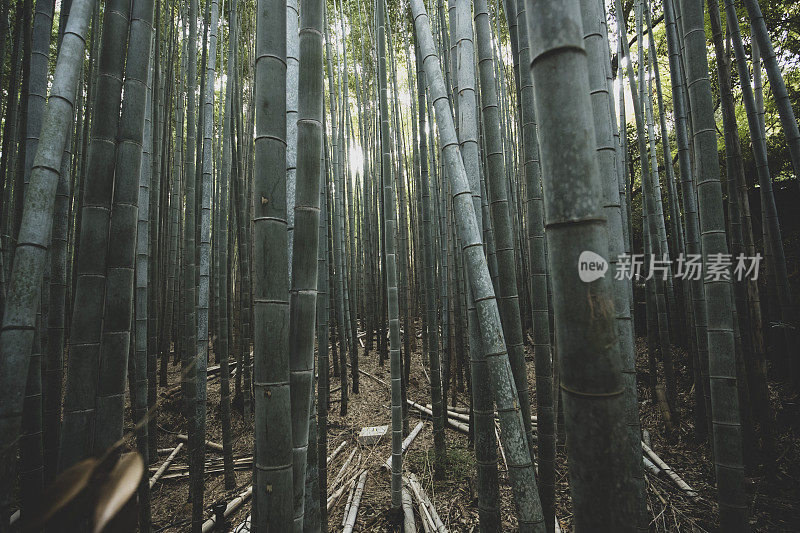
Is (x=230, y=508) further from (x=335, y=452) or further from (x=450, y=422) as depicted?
(x=450, y=422)

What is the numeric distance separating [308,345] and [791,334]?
12.2 ft

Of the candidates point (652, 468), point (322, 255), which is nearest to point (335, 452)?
point (322, 255)

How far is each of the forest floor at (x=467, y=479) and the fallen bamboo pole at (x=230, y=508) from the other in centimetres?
4

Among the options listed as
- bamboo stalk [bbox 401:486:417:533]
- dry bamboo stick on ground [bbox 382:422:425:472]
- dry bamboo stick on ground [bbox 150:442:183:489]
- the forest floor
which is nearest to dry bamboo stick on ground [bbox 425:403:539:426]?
the forest floor

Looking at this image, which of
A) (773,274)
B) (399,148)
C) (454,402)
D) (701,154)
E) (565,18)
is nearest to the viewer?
(565,18)

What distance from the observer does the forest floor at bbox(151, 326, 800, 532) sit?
2068mm

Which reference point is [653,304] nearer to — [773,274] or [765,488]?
[773,274]

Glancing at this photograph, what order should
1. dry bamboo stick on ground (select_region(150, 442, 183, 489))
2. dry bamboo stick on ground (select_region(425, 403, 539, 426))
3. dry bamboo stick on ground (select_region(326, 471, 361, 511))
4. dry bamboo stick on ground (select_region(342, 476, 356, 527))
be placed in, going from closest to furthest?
dry bamboo stick on ground (select_region(342, 476, 356, 527)) → dry bamboo stick on ground (select_region(326, 471, 361, 511)) → dry bamboo stick on ground (select_region(150, 442, 183, 489)) → dry bamboo stick on ground (select_region(425, 403, 539, 426))

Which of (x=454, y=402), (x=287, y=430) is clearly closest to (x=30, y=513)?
(x=287, y=430)

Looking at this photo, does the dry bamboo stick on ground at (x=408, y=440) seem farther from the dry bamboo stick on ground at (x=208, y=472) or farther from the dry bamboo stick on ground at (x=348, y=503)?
the dry bamboo stick on ground at (x=208, y=472)

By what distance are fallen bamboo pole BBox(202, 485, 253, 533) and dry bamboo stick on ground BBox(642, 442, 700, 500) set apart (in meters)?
2.61

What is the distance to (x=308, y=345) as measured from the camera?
89cm

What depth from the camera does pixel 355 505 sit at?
2.12 meters

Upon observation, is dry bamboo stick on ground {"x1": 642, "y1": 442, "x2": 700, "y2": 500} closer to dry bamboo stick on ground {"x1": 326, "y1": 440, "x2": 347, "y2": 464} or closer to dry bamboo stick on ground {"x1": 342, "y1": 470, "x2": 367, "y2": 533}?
dry bamboo stick on ground {"x1": 342, "y1": 470, "x2": 367, "y2": 533}
